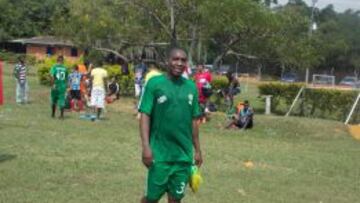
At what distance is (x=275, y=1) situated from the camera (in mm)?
29641

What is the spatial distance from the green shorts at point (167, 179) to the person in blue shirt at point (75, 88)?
49.8 ft

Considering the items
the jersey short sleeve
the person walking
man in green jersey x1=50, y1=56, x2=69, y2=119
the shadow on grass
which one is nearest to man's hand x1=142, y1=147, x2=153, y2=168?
the jersey short sleeve

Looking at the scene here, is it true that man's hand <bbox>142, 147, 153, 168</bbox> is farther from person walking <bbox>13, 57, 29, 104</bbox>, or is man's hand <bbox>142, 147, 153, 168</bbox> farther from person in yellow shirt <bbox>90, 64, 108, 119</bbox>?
person walking <bbox>13, 57, 29, 104</bbox>

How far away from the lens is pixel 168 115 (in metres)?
6.22

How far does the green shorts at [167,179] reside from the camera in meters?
6.20

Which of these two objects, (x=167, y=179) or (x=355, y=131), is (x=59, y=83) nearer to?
(x=355, y=131)

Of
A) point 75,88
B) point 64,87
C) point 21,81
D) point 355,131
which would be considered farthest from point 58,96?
point 355,131

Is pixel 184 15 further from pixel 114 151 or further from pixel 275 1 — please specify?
pixel 114 151

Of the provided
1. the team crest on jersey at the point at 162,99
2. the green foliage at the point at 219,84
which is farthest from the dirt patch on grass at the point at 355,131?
the team crest on jersey at the point at 162,99

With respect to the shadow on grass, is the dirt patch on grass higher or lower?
lower

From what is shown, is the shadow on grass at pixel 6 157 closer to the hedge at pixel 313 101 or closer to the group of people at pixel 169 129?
the group of people at pixel 169 129

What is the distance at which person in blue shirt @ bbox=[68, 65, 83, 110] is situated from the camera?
21.2 m

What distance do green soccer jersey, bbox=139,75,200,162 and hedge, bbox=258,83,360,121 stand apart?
16462mm

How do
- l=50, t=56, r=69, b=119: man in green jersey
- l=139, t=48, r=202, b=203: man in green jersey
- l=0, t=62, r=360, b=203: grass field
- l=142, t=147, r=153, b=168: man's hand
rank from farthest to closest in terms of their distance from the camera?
1. l=50, t=56, r=69, b=119: man in green jersey
2. l=0, t=62, r=360, b=203: grass field
3. l=139, t=48, r=202, b=203: man in green jersey
4. l=142, t=147, r=153, b=168: man's hand
